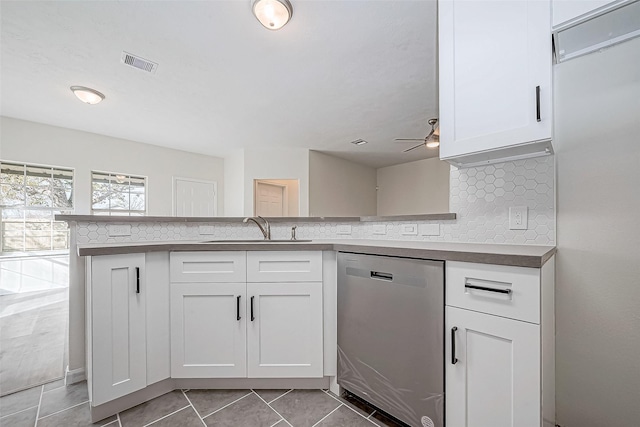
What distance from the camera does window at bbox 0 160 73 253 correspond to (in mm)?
3871

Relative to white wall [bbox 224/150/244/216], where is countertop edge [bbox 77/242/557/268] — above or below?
below

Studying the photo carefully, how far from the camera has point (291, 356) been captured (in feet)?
5.04

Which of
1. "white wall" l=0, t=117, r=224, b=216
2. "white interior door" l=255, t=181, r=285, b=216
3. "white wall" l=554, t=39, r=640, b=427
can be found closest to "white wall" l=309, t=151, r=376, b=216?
"white interior door" l=255, t=181, r=285, b=216

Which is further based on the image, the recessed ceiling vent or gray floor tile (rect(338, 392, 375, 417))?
the recessed ceiling vent

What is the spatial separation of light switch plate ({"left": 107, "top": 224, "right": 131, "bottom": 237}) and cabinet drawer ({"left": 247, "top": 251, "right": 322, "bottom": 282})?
93 cm

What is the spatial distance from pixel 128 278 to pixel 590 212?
2.32m

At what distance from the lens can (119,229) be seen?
174cm

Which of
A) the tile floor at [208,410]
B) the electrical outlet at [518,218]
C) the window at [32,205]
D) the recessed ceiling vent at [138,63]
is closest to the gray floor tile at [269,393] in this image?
the tile floor at [208,410]

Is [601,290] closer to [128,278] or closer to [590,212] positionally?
[590,212]

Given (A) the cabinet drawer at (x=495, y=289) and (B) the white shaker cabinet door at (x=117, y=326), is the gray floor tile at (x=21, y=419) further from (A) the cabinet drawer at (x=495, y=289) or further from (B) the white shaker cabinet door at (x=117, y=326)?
(A) the cabinet drawer at (x=495, y=289)

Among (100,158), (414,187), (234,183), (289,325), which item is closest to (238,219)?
(289,325)

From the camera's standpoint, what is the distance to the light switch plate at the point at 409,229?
1.68 m

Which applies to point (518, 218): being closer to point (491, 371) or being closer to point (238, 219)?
point (491, 371)

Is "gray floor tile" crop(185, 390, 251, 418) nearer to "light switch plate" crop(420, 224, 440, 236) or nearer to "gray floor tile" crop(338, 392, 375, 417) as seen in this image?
"gray floor tile" crop(338, 392, 375, 417)
